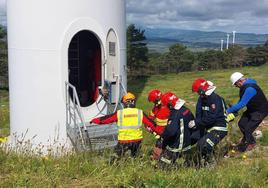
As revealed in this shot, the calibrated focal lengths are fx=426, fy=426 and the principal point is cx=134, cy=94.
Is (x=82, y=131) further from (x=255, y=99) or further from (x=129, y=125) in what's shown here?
(x=255, y=99)

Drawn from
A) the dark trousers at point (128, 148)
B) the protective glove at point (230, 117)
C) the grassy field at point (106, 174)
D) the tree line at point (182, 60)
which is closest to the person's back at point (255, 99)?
the protective glove at point (230, 117)

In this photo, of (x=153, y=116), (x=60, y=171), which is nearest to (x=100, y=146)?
(x=153, y=116)

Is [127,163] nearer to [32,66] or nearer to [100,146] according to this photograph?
[100,146]

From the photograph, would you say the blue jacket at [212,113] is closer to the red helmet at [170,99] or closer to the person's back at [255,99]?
the red helmet at [170,99]

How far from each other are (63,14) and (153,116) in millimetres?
2626

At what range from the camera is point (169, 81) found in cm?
2103

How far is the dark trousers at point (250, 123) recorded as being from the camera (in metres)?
7.59

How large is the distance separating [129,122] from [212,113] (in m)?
1.22

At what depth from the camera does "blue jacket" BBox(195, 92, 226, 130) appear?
20.2 ft

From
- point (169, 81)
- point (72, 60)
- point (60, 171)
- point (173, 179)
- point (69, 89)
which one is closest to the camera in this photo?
point (173, 179)

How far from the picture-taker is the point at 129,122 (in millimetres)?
6332

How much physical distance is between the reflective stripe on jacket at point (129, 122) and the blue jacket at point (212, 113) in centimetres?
87

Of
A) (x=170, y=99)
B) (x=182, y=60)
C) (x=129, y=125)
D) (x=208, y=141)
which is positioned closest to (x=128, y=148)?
(x=129, y=125)

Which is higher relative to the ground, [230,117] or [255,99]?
[255,99]
